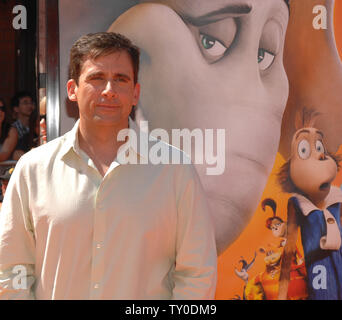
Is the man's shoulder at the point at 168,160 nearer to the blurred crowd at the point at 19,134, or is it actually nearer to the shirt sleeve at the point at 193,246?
the shirt sleeve at the point at 193,246

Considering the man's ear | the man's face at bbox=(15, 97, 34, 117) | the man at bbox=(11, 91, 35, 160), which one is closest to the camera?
the man's ear

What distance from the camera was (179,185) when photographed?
118 cm

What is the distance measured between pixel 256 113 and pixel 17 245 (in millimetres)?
1260

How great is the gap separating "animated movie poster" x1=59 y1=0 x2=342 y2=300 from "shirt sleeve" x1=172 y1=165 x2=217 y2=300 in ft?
2.95

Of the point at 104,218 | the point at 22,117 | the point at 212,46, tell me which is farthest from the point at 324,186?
the point at 22,117

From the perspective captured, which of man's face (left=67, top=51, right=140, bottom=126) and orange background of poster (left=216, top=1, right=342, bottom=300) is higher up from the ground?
man's face (left=67, top=51, right=140, bottom=126)

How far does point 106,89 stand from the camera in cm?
115

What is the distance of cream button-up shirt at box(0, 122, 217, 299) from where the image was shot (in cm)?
113

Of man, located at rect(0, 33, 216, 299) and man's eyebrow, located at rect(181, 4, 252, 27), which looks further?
man's eyebrow, located at rect(181, 4, 252, 27)

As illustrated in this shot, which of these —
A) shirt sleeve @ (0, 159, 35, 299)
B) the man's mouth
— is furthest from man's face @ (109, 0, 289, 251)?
shirt sleeve @ (0, 159, 35, 299)

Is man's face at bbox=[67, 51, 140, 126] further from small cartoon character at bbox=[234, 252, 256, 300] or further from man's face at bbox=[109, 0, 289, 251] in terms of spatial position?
small cartoon character at bbox=[234, 252, 256, 300]

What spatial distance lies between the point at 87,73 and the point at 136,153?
0.24 m
